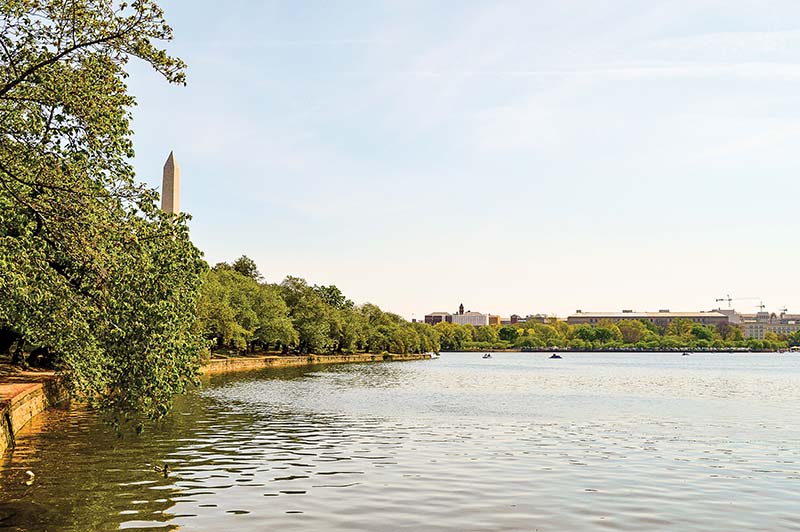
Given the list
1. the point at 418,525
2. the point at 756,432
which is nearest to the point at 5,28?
the point at 418,525

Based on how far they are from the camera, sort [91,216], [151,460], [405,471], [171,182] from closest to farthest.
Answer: [91,216]
[405,471]
[151,460]
[171,182]

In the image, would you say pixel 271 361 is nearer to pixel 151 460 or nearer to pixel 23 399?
pixel 23 399

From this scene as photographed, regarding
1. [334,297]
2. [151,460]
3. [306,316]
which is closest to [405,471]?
[151,460]

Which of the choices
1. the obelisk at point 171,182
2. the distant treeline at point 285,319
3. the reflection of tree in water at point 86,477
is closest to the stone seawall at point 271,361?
the distant treeline at point 285,319

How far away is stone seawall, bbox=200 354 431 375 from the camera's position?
86.2 metres

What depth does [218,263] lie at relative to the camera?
153 metres

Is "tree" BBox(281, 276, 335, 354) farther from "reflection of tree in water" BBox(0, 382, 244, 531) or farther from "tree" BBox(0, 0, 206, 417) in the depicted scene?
"tree" BBox(0, 0, 206, 417)

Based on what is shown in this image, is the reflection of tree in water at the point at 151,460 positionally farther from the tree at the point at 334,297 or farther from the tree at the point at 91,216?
the tree at the point at 334,297

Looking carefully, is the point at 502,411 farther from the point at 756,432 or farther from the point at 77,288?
the point at 77,288

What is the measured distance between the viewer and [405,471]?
25.6 m

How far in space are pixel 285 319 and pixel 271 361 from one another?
33.1 feet

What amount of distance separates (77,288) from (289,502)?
739 cm

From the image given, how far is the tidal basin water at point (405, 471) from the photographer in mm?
19109

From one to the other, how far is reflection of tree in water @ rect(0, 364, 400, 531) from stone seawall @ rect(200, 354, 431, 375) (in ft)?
77.6
